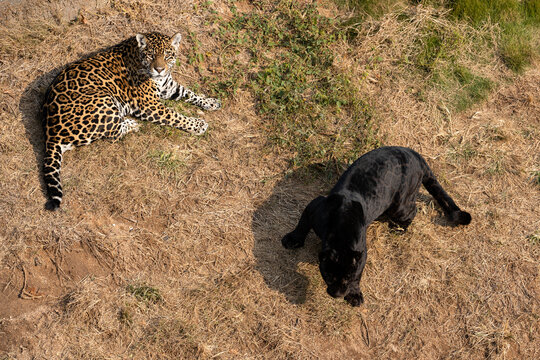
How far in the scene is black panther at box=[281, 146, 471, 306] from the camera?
5883mm

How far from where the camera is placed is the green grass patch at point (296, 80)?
26.7ft

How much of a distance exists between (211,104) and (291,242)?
287 centimetres

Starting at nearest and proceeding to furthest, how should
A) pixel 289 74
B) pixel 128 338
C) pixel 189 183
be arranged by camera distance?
pixel 128 338 → pixel 189 183 → pixel 289 74

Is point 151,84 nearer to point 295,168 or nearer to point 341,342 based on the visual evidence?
point 295,168

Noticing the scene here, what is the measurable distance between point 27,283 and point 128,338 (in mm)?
1436

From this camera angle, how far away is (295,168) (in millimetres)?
7824

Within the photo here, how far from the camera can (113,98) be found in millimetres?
7742

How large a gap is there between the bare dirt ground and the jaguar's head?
817 mm

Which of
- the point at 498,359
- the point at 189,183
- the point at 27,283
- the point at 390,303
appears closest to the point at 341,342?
the point at 390,303

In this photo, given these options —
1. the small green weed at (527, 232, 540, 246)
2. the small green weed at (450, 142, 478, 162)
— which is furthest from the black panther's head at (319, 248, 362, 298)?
the small green weed at (450, 142, 478, 162)

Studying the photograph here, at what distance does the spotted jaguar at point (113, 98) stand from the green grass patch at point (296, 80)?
853 mm

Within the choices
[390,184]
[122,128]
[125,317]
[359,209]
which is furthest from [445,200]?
[122,128]

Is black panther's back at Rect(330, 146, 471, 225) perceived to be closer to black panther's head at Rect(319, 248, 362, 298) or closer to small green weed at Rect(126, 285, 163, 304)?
black panther's head at Rect(319, 248, 362, 298)

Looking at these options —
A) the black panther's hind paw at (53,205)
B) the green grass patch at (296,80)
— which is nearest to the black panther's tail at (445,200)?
the green grass patch at (296,80)
